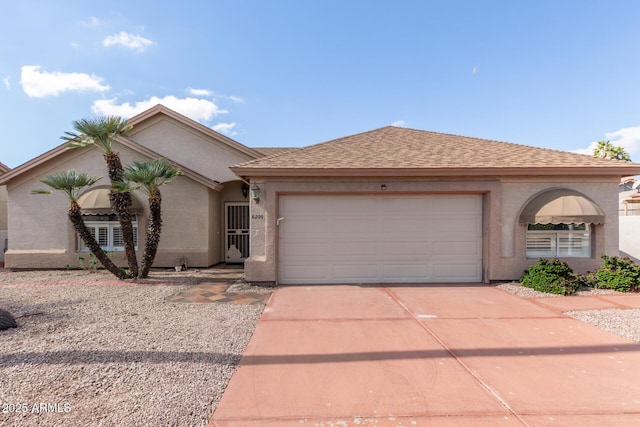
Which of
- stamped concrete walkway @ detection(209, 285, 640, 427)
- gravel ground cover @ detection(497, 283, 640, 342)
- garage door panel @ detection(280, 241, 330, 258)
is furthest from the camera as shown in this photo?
garage door panel @ detection(280, 241, 330, 258)

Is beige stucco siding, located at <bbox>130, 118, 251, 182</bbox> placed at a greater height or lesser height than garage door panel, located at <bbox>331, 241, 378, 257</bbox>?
greater

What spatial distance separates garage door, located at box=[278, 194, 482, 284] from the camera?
9297 millimetres

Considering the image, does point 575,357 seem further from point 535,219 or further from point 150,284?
point 150,284

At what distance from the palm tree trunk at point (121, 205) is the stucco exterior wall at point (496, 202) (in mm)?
4165

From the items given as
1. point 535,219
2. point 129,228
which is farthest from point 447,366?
point 129,228

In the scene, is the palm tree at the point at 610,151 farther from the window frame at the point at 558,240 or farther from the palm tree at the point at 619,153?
the window frame at the point at 558,240

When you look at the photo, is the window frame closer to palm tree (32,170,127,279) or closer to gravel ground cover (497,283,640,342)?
gravel ground cover (497,283,640,342)

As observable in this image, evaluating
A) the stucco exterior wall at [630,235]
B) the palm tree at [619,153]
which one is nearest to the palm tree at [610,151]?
the palm tree at [619,153]

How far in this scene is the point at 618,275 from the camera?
853cm

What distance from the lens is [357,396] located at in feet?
11.7

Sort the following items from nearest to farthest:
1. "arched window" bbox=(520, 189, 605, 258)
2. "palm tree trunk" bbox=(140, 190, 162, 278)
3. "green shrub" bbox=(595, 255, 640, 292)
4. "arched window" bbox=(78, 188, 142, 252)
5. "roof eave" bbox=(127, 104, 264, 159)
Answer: "green shrub" bbox=(595, 255, 640, 292)
"arched window" bbox=(520, 189, 605, 258)
"palm tree trunk" bbox=(140, 190, 162, 278)
"arched window" bbox=(78, 188, 142, 252)
"roof eave" bbox=(127, 104, 264, 159)

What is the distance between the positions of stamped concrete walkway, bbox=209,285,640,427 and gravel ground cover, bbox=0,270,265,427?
1.43 ft

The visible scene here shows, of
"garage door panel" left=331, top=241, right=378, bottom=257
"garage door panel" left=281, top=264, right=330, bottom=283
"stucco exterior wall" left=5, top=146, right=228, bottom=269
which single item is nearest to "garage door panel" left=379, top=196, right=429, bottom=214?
"garage door panel" left=331, top=241, right=378, bottom=257

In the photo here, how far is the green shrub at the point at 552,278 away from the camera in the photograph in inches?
320
